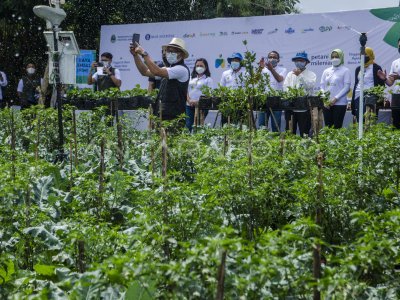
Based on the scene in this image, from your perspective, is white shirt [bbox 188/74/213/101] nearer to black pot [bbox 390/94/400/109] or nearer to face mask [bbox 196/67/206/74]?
face mask [bbox 196/67/206/74]

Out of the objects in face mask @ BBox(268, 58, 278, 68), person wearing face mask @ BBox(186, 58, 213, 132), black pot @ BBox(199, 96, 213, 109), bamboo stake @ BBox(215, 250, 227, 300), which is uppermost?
face mask @ BBox(268, 58, 278, 68)

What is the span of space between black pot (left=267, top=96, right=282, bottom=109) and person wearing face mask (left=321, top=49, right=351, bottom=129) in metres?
1.72

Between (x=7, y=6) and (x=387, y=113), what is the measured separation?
1498cm

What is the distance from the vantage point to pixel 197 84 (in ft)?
44.3

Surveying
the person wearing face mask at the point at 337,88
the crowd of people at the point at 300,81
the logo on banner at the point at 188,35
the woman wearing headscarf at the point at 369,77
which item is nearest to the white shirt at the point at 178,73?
the crowd of people at the point at 300,81

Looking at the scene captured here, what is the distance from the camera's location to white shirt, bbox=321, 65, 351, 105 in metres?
12.8

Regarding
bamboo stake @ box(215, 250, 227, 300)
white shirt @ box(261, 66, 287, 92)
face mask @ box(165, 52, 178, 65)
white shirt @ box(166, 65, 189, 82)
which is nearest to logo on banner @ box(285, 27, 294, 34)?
white shirt @ box(261, 66, 287, 92)

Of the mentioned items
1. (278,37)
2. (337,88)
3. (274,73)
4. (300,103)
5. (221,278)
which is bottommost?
(221,278)

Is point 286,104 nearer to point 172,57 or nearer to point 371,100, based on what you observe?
point 371,100

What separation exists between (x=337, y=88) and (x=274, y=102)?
209cm

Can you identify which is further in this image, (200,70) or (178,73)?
(200,70)

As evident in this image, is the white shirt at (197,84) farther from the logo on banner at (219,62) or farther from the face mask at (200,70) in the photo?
the logo on banner at (219,62)

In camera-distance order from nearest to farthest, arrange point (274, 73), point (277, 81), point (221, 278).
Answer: point (221, 278) < point (274, 73) < point (277, 81)

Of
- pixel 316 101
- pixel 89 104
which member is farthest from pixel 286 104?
pixel 89 104
